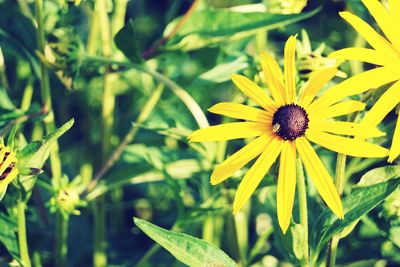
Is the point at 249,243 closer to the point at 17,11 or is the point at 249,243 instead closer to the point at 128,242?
the point at 128,242

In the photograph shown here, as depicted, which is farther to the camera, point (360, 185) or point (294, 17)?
point (294, 17)

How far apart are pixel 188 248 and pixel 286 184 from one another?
138 millimetres

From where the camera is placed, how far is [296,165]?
715mm

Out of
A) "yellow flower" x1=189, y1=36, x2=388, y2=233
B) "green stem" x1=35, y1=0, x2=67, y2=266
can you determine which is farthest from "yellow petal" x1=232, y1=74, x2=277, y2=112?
"green stem" x1=35, y1=0, x2=67, y2=266

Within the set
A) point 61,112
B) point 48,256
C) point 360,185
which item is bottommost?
point 48,256

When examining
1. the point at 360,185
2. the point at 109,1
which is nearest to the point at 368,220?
the point at 360,185

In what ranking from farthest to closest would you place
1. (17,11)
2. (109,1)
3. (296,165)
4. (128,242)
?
1. (128,242)
2. (17,11)
3. (109,1)
4. (296,165)

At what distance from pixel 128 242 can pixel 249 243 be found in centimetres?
24

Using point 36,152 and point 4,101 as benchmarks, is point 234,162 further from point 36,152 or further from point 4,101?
point 4,101

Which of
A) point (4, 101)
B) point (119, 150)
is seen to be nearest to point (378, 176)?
point (119, 150)

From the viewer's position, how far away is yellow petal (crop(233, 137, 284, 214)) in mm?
688

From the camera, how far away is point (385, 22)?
2.37 ft

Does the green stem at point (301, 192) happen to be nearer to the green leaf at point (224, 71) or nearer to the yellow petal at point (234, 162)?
the yellow petal at point (234, 162)

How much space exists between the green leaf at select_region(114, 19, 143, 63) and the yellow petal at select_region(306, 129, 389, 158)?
324mm
